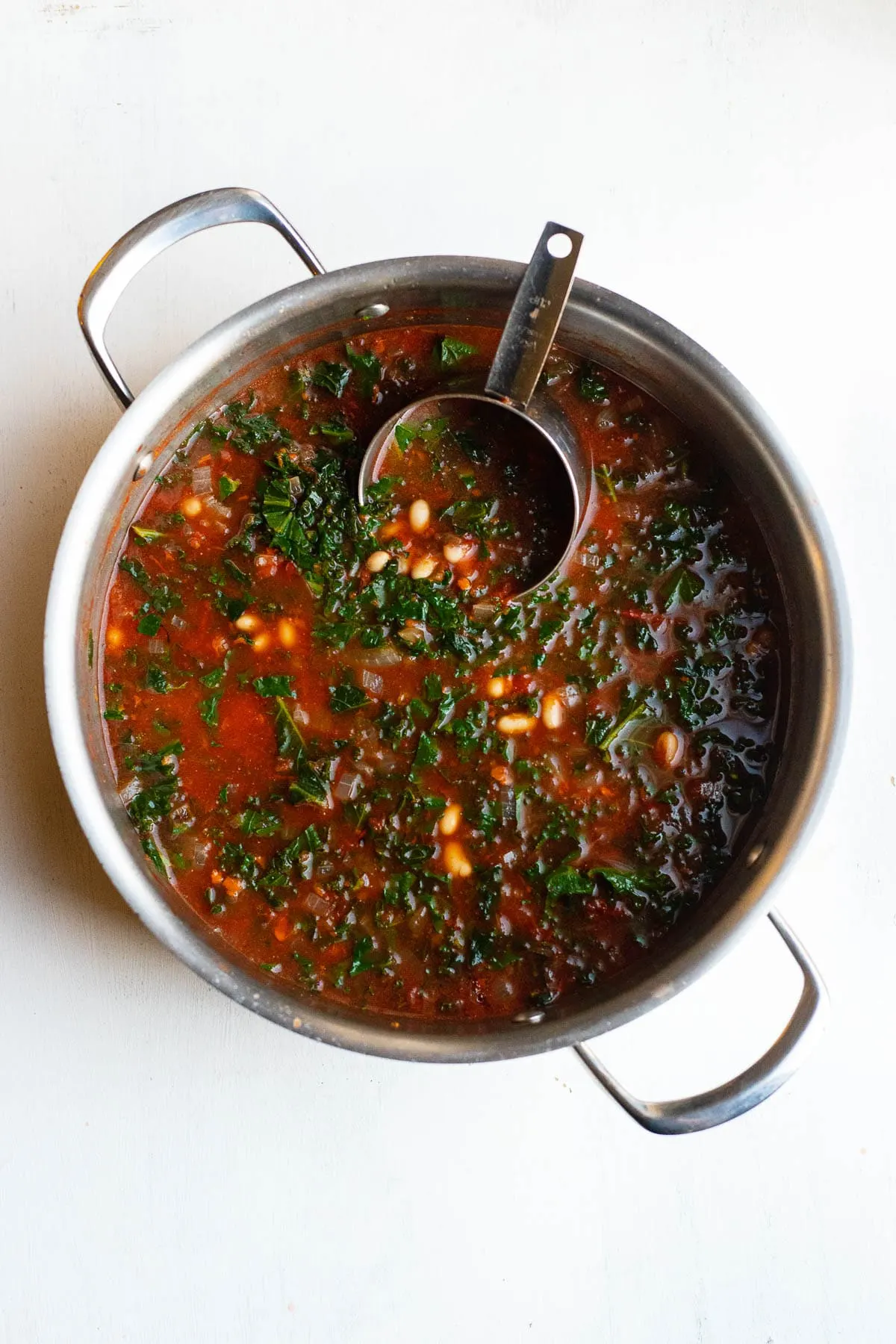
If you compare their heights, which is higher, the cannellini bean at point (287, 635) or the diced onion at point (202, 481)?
the diced onion at point (202, 481)

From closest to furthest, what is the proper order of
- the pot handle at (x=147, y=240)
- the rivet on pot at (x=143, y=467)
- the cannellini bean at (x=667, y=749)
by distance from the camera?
the pot handle at (x=147, y=240) → the rivet on pot at (x=143, y=467) → the cannellini bean at (x=667, y=749)

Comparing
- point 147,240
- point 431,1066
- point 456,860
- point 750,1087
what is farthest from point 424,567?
point 750,1087

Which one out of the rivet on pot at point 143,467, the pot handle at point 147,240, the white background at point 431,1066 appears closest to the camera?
the pot handle at point 147,240

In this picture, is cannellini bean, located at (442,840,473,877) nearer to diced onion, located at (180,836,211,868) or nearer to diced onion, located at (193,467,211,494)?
diced onion, located at (180,836,211,868)

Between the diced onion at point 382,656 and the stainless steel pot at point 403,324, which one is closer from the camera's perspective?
the stainless steel pot at point 403,324

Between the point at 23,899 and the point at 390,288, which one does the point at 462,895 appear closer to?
the point at 23,899

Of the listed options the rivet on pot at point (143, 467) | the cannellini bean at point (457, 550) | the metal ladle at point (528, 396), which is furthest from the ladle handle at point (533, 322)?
the rivet on pot at point (143, 467)

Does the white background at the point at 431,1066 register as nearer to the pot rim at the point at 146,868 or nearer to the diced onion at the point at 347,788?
the pot rim at the point at 146,868
